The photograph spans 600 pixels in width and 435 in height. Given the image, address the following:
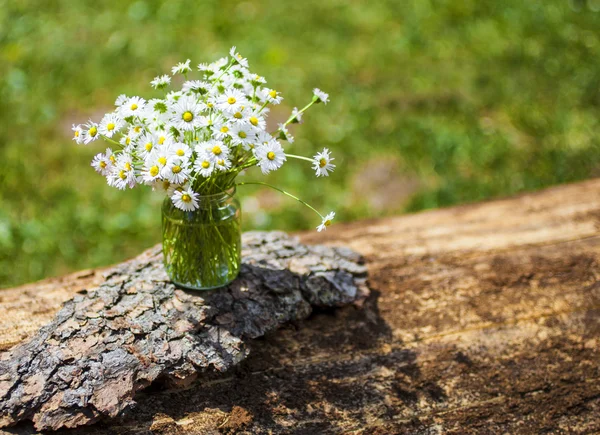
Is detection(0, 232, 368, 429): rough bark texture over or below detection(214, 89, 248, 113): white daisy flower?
below

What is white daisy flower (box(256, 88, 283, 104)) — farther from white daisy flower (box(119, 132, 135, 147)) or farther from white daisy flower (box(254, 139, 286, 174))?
white daisy flower (box(119, 132, 135, 147))

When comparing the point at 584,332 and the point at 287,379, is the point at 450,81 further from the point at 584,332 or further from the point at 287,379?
the point at 287,379

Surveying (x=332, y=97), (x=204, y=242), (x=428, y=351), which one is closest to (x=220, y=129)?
(x=204, y=242)

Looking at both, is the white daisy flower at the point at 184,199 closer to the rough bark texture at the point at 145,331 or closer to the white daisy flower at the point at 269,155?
the white daisy flower at the point at 269,155

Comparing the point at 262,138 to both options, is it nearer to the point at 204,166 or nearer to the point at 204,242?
the point at 204,166

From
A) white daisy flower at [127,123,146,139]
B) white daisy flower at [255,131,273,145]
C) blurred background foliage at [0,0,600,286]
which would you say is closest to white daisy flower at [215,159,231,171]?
white daisy flower at [255,131,273,145]

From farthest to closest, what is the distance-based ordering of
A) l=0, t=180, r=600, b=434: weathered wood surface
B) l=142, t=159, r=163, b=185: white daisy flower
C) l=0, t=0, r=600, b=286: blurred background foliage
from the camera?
l=0, t=0, r=600, b=286: blurred background foliage → l=0, t=180, r=600, b=434: weathered wood surface → l=142, t=159, r=163, b=185: white daisy flower

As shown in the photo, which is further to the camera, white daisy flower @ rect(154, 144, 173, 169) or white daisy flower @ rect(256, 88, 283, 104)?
white daisy flower @ rect(256, 88, 283, 104)

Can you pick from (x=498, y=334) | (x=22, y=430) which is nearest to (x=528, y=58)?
(x=498, y=334)
